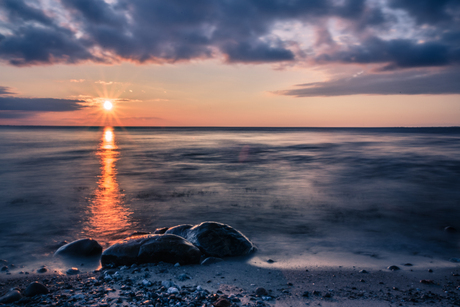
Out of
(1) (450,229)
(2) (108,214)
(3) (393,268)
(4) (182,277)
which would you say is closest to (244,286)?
(4) (182,277)

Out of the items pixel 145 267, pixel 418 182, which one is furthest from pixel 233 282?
pixel 418 182

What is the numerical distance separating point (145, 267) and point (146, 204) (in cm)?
606

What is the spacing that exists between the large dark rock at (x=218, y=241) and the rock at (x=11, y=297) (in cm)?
307

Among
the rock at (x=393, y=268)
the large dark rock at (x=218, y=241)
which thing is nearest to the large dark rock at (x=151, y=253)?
the large dark rock at (x=218, y=241)

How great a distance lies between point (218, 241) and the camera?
6145 mm

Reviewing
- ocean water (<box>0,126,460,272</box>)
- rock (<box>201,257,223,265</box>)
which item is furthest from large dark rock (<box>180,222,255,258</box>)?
ocean water (<box>0,126,460,272</box>)

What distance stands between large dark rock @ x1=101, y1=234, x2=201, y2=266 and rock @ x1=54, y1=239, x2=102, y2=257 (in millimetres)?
729

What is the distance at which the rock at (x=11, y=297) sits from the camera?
4.03 meters

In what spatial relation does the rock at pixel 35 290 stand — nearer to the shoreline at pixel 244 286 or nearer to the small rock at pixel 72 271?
the shoreline at pixel 244 286

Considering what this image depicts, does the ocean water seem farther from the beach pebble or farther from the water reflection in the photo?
the beach pebble

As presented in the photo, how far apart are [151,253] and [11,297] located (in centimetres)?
216

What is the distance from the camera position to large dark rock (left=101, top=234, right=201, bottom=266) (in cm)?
546

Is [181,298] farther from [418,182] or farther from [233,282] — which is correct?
[418,182]

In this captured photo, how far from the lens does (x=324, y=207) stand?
10.9 meters
